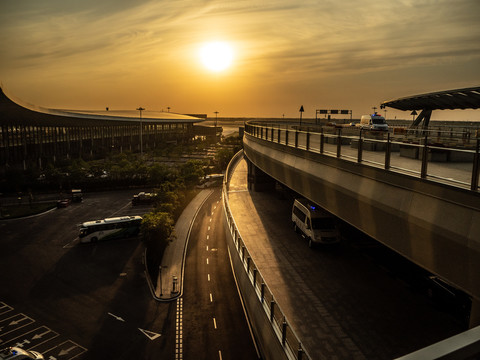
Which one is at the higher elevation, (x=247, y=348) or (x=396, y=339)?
(x=396, y=339)

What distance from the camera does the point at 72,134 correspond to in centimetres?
8431

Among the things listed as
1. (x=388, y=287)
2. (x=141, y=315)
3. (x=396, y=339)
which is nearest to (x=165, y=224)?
(x=141, y=315)

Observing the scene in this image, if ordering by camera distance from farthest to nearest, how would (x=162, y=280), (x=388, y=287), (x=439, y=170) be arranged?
(x=162, y=280) → (x=388, y=287) → (x=439, y=170)

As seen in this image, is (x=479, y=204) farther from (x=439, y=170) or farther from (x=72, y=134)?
(x=72, y=134)

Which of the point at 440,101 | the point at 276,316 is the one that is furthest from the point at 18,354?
the point at 440,101

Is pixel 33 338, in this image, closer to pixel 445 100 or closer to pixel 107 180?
pixel 107 180

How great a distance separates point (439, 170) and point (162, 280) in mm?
19634

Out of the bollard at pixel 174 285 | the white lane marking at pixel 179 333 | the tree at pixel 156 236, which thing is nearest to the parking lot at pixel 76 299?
the white lane marking at pixel 179 333

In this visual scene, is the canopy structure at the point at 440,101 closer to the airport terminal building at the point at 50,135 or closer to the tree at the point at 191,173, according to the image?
the tree at the point at 191,173

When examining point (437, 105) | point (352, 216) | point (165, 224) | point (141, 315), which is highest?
point (437, 105)

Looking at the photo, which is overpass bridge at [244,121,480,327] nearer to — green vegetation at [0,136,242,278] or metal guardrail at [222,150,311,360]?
metal guardrail at [222,150,311,360]

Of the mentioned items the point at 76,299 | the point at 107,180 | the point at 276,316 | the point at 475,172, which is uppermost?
the point at 475,172

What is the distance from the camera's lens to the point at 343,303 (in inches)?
526

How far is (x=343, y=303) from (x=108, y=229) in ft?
79.2
